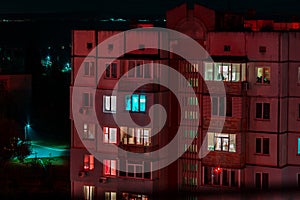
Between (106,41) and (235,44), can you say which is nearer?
(235,44)

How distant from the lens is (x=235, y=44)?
14.0 m

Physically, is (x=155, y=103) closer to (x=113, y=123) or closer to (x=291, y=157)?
(x=113, y=123)

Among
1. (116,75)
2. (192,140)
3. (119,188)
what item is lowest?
(119,188)

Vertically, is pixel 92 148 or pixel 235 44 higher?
pixel 235 44

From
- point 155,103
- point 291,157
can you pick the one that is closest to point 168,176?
point 155,103

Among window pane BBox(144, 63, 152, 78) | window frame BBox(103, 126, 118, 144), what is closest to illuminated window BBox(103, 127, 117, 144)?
window frame BBox(103, 126, 118, 144)

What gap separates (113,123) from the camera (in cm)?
1488

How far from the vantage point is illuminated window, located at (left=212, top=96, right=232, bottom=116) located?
45.5 ft

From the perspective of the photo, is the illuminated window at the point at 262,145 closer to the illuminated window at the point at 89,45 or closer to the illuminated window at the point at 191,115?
the illuminated window at the point at 191,115

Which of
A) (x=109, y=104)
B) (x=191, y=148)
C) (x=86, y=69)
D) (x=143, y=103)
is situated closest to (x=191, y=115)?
(x=191, y=148)

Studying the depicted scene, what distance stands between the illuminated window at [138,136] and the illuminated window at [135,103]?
369 mm

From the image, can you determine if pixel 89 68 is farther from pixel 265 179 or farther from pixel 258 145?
pixel 265 179

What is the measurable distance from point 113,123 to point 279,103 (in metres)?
3.16

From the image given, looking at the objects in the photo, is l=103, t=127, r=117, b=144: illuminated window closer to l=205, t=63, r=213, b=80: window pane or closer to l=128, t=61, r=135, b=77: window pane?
l=128, t=61, r=135, b=77: window pane
